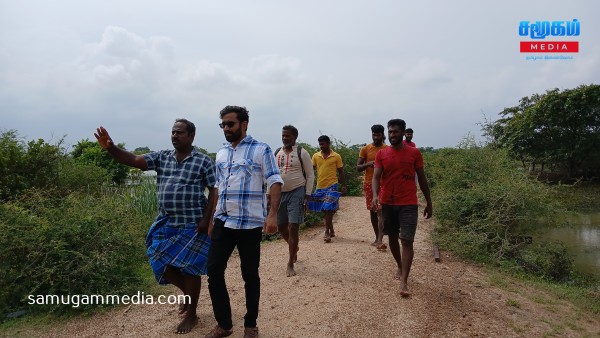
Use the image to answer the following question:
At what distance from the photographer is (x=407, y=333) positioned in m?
3.65

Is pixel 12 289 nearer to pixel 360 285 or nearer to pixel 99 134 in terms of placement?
pixel 99 134

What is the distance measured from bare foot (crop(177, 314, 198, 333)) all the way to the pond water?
6.97m

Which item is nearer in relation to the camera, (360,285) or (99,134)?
(99,134)

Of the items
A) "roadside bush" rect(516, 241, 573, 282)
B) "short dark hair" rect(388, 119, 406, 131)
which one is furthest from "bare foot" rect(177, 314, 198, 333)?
"roadside bush" rect(516, 241, 573, 282)

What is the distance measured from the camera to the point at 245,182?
10.8ft

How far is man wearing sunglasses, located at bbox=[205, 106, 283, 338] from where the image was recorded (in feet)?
10.6

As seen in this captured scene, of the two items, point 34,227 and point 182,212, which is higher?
point 182,212

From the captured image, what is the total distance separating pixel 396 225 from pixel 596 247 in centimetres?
829

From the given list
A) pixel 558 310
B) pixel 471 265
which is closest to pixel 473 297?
pixel 558 310

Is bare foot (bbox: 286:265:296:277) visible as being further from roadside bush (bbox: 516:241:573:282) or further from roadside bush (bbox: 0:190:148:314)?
roadside bush (bbox: 516:241:573:282)

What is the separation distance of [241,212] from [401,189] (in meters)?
1.98

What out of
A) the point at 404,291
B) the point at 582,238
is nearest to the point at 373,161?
the point at 404,291

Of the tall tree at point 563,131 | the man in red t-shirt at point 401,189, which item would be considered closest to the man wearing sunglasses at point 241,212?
the man in red t-shirt at point 401,189

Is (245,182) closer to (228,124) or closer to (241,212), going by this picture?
(241,212)
